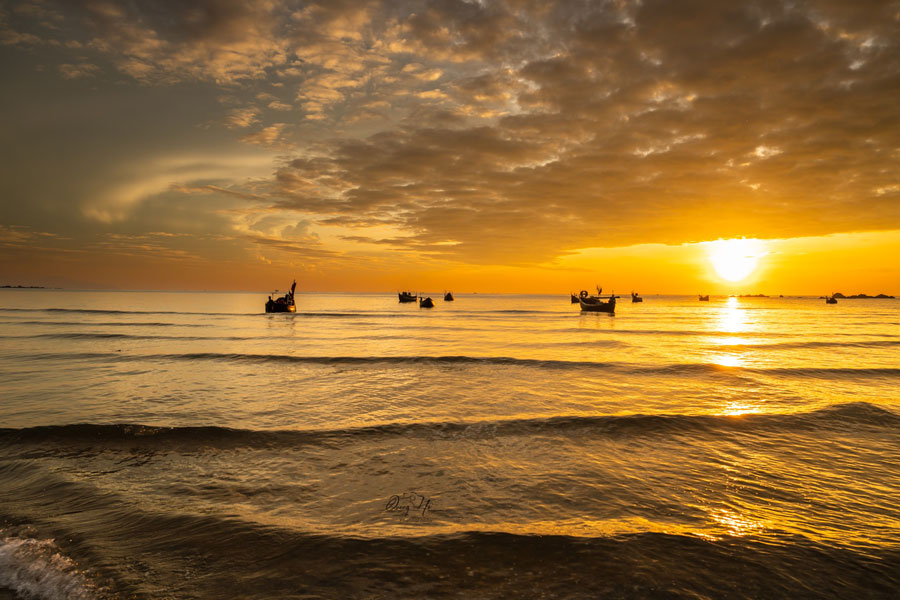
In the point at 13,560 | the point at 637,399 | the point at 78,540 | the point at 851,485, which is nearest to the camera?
the point at 13,560

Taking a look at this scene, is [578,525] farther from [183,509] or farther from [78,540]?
[78,540]

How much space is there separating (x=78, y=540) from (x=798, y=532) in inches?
424

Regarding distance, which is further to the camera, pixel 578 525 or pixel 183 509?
pixel 183 509

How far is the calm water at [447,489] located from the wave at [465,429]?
9 centimetres

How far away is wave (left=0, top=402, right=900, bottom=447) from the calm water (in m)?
0.09

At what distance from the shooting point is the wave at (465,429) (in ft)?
35.8

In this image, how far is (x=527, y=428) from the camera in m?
11.9

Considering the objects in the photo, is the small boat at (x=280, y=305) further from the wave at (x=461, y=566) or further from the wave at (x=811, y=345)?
the wave at (x=461, y=566)

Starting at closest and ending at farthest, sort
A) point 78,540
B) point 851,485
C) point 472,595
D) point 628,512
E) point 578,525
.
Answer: point 472,595 → point 78,540 → point 578,525 → point 628,512 → point 851,485

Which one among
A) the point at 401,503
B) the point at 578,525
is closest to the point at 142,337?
the point at 401,503

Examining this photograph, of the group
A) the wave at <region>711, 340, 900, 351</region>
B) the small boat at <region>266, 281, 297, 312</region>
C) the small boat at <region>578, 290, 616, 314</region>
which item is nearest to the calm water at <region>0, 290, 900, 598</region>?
→ the wave at <region>711, 340, 900, 351</region>

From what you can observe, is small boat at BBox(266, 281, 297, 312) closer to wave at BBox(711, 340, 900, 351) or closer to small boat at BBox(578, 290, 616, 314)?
small boat at BBox(578, 290, 616, 314)

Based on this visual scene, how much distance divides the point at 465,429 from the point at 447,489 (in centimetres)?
397

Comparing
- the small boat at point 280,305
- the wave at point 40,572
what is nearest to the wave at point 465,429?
the wave at point 40,572
